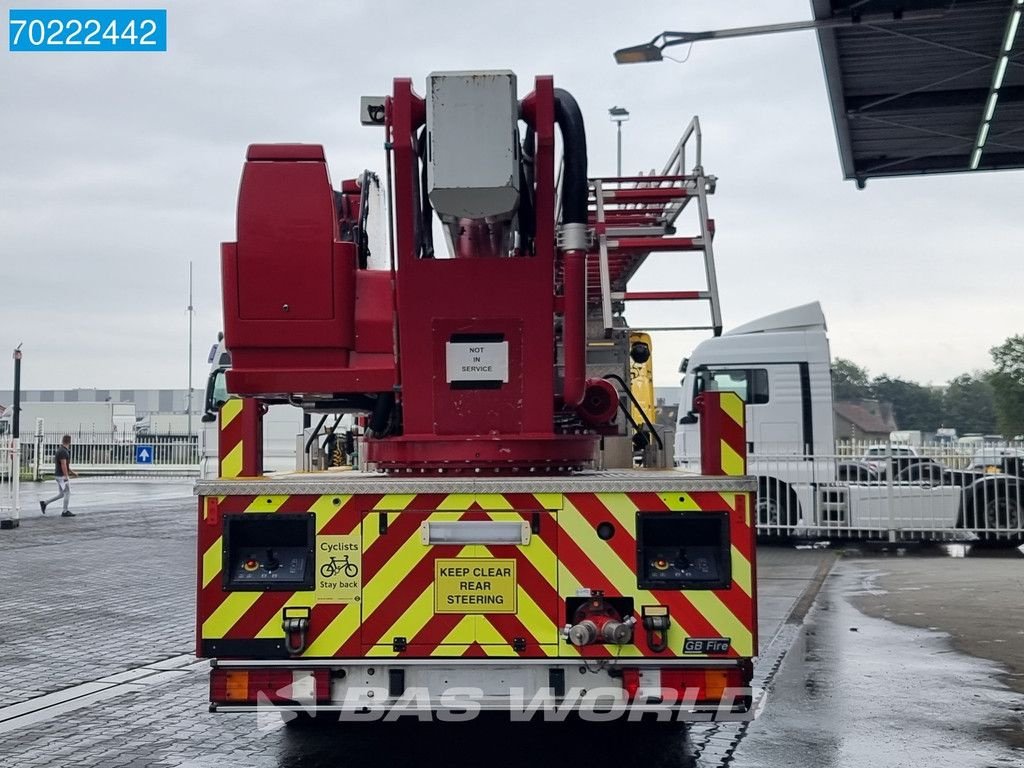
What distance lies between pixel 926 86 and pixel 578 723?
8.87 m

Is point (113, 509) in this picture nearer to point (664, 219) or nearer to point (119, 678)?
point (119, 678)

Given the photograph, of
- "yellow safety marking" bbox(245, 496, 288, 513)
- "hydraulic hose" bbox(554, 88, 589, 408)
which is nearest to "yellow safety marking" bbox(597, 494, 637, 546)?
"hydraulic hose" bbox(554, 88, 589, 408)

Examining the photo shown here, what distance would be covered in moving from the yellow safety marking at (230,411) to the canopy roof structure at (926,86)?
7.40 m

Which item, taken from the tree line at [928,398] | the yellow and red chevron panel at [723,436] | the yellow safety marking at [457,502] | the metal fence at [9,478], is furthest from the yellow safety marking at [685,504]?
the tree line at [928,398]

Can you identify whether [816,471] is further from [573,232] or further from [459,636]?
[459,636]

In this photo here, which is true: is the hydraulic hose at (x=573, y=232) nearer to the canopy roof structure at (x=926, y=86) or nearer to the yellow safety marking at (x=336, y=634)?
the yellow safety marking at (x=336, y=634)

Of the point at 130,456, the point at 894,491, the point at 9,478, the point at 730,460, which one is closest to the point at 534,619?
the point at 730,460

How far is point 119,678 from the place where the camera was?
845cm

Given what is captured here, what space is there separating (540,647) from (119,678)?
14.3ft

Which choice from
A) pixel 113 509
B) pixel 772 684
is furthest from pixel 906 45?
pixel 113 509

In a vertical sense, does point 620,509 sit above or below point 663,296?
below

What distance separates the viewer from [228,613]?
5.46m

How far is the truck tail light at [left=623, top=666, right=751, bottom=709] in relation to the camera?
17.3 ft

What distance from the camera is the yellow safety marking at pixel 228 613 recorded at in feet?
17.9
